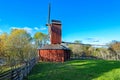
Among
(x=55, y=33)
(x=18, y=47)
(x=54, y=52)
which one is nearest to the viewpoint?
(x=54, y=52)

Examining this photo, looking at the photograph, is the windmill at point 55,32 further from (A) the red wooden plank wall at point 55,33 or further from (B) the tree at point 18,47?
(B) the tree at point 18,47

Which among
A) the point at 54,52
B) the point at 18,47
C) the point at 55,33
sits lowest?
the point at 54,52

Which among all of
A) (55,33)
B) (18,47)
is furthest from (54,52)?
(18,47)

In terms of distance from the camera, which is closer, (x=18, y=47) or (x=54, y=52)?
(x=54, y=52)

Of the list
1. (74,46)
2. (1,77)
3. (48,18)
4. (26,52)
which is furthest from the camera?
(74,46)

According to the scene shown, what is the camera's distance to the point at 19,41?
50.6 m

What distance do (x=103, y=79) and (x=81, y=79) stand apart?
5.83 ft

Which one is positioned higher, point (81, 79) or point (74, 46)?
point (74, 46)

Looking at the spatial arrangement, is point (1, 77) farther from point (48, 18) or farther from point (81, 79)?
point (48, 18)

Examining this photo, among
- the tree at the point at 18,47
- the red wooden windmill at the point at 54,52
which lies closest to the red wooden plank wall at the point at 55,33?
the red wooden windmill at the point at 54,52

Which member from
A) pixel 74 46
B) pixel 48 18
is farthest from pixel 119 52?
pixel 48 18

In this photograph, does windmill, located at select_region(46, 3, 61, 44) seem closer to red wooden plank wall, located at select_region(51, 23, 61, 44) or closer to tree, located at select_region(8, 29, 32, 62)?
red wooden plank wall, located at select_region(51, 23, 61, 44)

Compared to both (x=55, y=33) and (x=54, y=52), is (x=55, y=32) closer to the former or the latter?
(x=55, y=33)

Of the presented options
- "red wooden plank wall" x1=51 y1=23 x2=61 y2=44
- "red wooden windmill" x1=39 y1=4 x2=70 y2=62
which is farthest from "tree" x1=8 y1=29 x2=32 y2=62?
"red wooden plank wall" x1=51 y1=23 x2=61 y2=44
